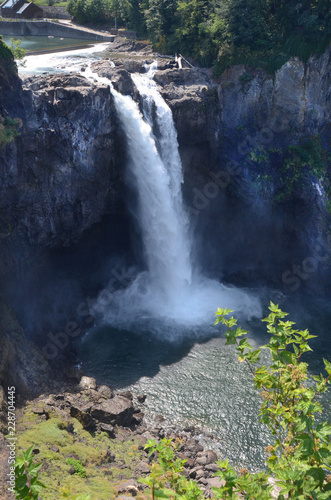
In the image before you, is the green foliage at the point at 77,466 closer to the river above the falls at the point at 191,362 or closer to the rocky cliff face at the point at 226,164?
the river above the falls at the point at 191,362

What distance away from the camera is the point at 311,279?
3447 centimetres

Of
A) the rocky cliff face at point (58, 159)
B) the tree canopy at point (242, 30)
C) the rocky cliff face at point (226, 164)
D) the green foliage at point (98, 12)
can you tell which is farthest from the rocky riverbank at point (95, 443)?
the green foliage at point (98, 12)

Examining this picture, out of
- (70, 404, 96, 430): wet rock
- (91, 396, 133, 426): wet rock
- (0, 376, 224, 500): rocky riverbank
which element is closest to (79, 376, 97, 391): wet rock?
(0, 376, 224, 500): rocky riverbank

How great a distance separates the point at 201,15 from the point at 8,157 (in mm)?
21857

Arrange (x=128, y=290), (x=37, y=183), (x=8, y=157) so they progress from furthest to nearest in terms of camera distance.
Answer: (x=128, y=290) < (x=37, y=183) < (x=8, y=157)

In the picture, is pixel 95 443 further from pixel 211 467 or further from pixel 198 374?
pixel 198 374

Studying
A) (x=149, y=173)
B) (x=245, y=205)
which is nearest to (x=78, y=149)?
(x=149, y=173)

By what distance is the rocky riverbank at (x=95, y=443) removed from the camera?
16234 mm

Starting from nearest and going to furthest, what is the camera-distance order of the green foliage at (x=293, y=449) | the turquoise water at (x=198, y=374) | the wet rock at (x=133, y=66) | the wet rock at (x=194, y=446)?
1. the green foliage at (x=293, y=449)
2. the wet rock at (x=194, y=446)
3. the turquoise water at (x=198, y=374)
4. the wet rock at (x=133, y=66)

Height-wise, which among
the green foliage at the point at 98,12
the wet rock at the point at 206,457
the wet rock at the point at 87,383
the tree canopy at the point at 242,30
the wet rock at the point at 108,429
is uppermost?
the green foliage at the point at 98,12

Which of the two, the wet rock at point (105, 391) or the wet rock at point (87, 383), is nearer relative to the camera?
the wet rock at point (105, 391)

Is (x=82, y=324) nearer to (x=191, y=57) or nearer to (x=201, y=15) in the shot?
(x=191, y=57)

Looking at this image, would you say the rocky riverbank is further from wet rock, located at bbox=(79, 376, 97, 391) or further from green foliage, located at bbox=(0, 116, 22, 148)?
green foliage, located at bbox=(0, 116, 22, 148)

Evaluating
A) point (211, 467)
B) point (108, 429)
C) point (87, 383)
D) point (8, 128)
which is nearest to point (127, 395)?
point (87, 383)
